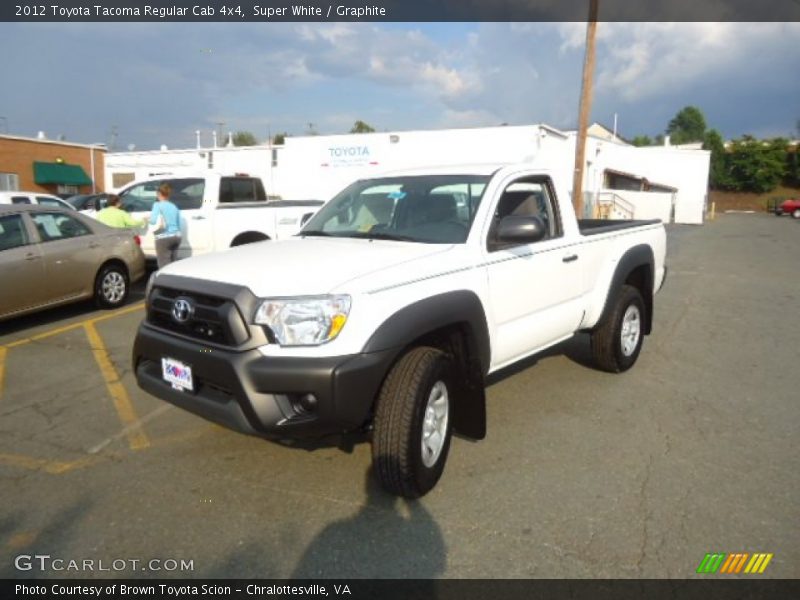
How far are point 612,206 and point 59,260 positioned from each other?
30043 millimetres

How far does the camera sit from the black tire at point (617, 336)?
5137mm

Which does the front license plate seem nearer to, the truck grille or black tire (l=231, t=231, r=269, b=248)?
the truck grille

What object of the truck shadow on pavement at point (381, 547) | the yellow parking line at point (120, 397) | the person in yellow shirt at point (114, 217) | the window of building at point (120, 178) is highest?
the window of building at point (120, 178)

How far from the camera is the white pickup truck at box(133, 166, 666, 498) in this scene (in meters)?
2.86

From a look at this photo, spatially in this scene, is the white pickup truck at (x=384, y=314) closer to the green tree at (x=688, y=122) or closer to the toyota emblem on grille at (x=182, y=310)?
the toyota emblem on grille at (x=182, y=310)

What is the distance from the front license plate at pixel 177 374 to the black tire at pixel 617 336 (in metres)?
3.50

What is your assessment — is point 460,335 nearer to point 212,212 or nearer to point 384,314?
point 384,314

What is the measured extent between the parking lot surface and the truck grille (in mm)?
934

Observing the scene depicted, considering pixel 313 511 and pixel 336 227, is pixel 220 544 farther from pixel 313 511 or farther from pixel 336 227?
pixel 336 227

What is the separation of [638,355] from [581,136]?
39.7 feet

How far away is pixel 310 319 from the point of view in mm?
2869

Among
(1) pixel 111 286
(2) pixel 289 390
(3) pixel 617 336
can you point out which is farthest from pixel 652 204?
(2) pixel 289 390

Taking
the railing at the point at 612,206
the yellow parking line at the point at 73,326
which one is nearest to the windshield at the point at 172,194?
the yellow parking line at the point at 73,326

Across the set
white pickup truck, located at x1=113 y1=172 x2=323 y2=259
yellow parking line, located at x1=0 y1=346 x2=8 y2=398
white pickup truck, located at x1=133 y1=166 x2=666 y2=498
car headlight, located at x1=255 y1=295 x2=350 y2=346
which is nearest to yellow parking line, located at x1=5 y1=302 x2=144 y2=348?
yellow parking line, located at x1=0 y1=346 x2=8 y2=398
